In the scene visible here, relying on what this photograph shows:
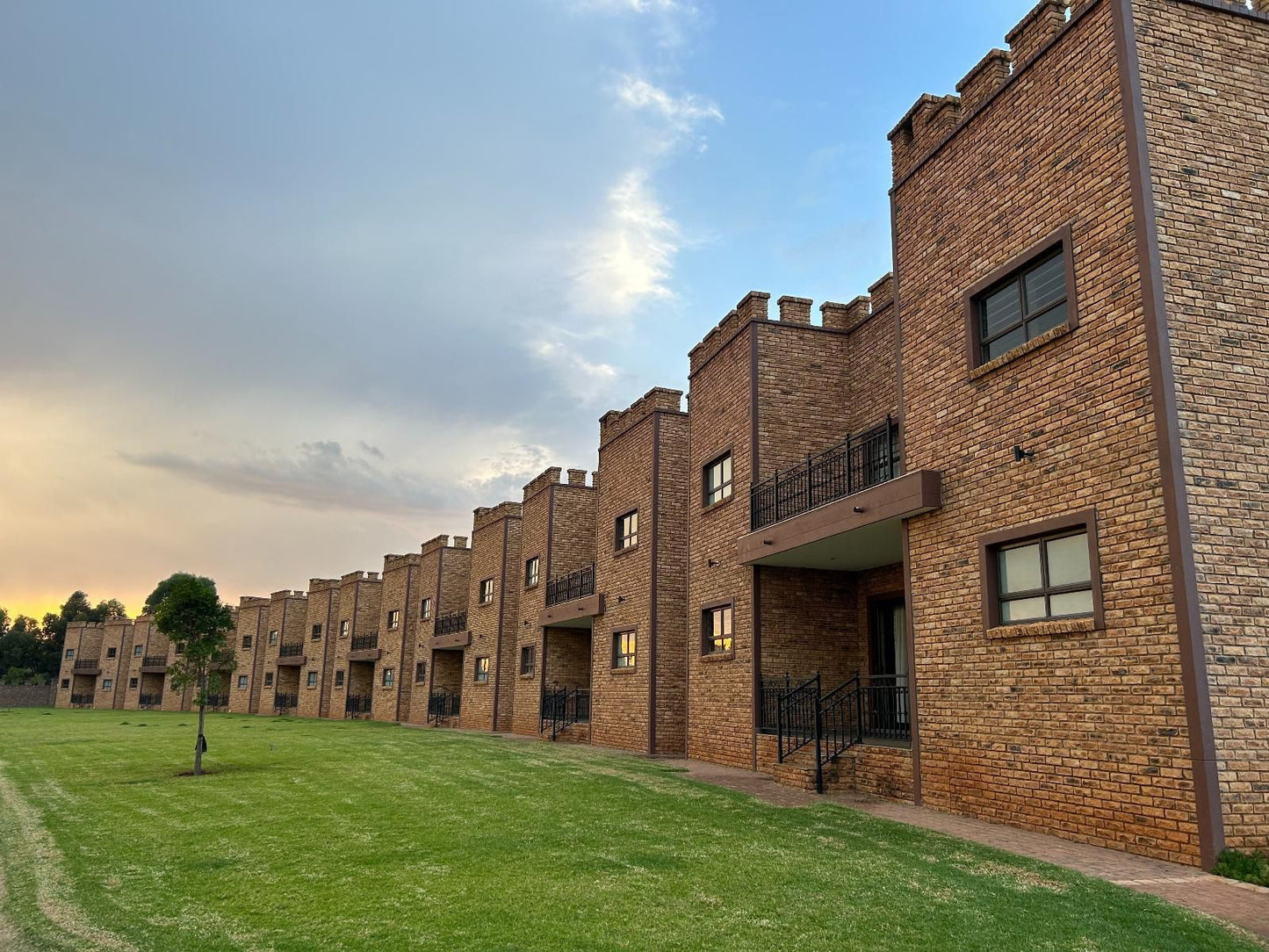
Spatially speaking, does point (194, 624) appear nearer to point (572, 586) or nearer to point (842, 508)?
point (842, 508)

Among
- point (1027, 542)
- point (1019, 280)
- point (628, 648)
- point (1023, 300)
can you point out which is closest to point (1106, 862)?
point (1027, 542)

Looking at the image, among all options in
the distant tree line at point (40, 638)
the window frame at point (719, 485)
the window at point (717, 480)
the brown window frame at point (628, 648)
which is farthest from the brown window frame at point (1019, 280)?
the distant tree line at point (40, 638)

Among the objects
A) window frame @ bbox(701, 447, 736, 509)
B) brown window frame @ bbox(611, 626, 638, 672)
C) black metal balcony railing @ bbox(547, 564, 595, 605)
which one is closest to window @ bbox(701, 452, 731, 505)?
window frame @ bbox(701, 447, 736, 509)

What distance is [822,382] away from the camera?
17312 millimetres

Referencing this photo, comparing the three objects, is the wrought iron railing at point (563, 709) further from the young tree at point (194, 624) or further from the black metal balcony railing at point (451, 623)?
the young tree at point (194, 624)

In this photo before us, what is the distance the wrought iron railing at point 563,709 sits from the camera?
24875 millimetres

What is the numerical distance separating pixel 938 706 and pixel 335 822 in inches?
272

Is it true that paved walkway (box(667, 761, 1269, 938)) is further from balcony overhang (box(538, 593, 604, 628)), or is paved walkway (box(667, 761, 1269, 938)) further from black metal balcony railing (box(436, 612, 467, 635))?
black metal balcony railing (box(436, 612, 467, 635))

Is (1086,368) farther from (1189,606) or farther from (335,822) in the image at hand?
(335,822)

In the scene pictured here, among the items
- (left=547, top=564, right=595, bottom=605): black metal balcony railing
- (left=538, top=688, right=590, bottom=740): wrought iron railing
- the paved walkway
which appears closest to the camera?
the paved walkway

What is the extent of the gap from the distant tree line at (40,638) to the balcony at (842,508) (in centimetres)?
8325

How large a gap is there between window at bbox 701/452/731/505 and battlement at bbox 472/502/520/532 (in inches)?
570

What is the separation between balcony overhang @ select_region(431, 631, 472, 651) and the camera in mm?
33969

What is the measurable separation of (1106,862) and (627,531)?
624 inches
